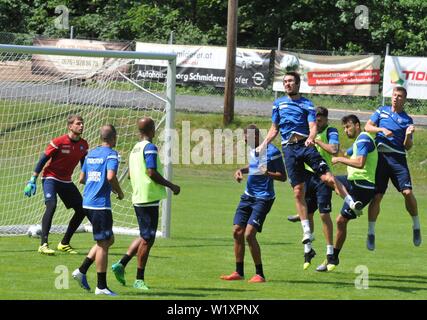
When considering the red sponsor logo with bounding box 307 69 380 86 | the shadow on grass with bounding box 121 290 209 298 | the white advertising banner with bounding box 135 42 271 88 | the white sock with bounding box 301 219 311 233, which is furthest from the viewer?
the white advertising banner with bounding box 135 42 271 88

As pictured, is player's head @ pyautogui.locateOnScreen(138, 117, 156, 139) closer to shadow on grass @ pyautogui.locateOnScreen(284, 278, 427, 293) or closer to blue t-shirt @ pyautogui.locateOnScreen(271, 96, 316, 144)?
blue t-shirt @ pyautogui.locateOnScreen(271, 96, 316, 144)

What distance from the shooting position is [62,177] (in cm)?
1552

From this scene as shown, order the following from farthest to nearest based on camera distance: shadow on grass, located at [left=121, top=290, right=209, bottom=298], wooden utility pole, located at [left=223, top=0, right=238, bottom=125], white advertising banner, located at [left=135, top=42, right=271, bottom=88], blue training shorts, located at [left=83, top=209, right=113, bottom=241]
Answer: white advertising banner, located at [left=135, top=42, right=271, bottom=88]
wooden utility pole, located at [left=223, top=0, right=238, bottom=125]
shadow on grass, located at [left=121, top=290, right=209, bottom=298]
blue training shorts, located at [left=83, top=209, right=113, bottom=241]

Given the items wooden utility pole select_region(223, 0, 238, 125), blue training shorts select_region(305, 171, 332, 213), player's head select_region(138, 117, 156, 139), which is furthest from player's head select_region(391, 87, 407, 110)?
wooden utility pole select_region(223, 0, 238, 125)

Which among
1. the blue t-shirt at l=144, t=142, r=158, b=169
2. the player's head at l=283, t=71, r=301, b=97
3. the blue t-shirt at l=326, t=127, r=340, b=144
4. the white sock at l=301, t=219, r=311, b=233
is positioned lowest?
the white sock at l=301, t=219, r=311, b=233

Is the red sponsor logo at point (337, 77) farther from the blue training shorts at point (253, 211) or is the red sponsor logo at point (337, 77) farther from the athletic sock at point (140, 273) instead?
the athletic sock at point (140, 273)

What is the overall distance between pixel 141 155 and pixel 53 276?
6.86 ft

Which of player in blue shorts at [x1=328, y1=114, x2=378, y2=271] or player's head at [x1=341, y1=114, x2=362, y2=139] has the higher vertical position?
player's head at [x1=341, y1=114, x2=362, y2=139]

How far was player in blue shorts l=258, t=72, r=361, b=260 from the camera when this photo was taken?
44.3ft

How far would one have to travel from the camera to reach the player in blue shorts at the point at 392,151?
49.4ft

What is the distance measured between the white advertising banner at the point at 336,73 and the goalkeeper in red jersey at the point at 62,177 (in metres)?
18.8

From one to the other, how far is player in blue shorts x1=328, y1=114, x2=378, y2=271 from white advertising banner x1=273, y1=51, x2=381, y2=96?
63.0 feet

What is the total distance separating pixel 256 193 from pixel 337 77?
21.7m

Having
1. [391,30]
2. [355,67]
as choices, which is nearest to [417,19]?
[391,30]
